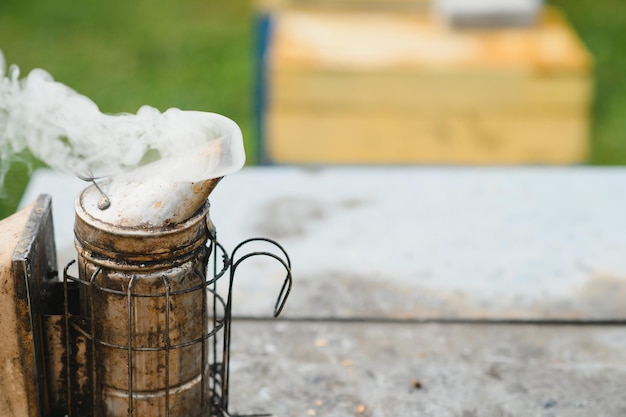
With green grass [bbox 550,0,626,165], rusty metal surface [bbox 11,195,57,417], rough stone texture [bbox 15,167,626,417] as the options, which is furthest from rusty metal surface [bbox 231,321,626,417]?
green grass [bbox 550,0,626,165]

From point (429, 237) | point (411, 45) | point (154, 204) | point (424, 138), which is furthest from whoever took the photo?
point (411, 45)

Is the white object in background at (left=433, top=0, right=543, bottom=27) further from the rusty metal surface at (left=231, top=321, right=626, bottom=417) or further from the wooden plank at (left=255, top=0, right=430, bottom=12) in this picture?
the rusty metal surface at (left=231, top=321, right=626, bottom=417)

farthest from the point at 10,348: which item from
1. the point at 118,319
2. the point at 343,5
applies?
the point at 343,5

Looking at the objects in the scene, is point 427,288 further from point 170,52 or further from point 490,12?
point 170,52

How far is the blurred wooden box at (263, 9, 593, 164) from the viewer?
5.21 metres

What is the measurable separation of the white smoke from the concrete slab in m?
0.79

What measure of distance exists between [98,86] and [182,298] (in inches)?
252

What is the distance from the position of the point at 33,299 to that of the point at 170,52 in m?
7.13

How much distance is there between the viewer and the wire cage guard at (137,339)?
1.93 metres

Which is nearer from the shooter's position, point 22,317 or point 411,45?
point 22,317

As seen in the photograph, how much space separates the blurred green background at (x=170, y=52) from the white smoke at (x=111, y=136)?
4.38 m

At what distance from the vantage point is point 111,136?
2.16 meters

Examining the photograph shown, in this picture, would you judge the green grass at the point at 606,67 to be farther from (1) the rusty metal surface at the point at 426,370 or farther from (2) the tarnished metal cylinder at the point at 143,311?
(2) the tarnished metal cylinder at the point at 143,311

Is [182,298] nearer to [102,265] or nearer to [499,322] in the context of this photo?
[102,265]
